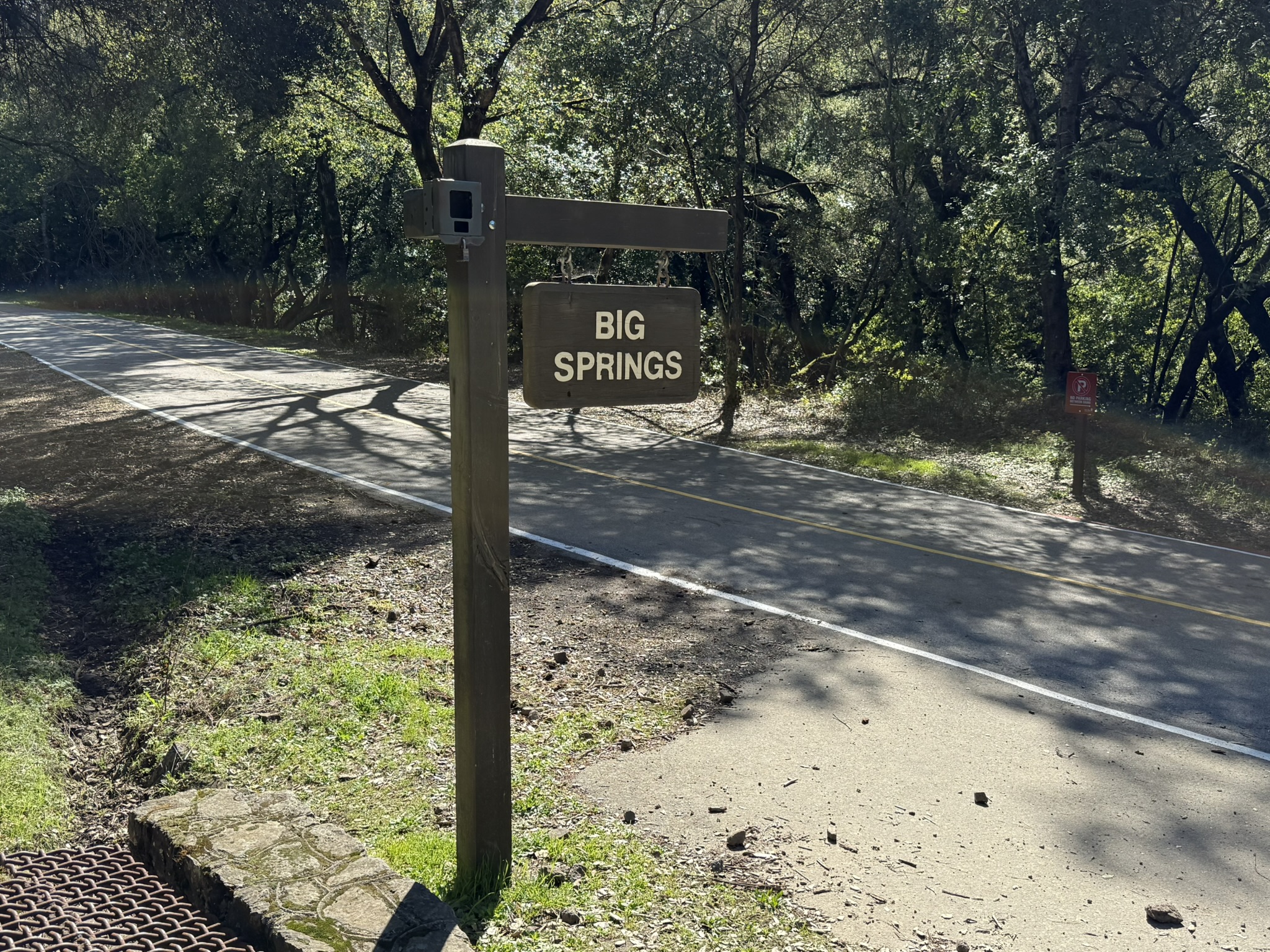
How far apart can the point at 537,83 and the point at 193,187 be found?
15.2 m

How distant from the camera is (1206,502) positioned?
14.5m

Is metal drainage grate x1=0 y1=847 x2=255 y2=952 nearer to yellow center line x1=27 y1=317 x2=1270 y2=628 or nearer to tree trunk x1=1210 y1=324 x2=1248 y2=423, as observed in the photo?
yellow center line x1=27 y1=317 x2=1270 y2=628

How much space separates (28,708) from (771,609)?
500 centimetres

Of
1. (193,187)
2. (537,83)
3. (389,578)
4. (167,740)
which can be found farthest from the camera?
(193,187)

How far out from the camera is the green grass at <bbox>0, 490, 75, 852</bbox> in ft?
15.9

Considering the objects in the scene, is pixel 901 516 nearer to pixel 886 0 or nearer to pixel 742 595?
pixel 742 595

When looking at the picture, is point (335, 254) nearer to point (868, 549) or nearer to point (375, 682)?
point (868, 549)

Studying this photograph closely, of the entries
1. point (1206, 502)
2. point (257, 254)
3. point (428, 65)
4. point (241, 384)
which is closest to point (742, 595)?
point (1206, 502)

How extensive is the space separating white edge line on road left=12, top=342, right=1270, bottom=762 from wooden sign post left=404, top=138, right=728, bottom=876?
2691 mm

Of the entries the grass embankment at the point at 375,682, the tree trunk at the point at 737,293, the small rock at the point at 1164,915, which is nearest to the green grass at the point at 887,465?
the tree trunk at the point at 737,293

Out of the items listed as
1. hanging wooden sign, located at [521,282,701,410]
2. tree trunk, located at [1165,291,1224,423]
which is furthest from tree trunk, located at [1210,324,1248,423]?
hanging wooden sign, located at [521,282,701,410]

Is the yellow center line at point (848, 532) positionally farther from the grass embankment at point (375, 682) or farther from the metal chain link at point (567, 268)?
the metal chain link at point (567, 268)

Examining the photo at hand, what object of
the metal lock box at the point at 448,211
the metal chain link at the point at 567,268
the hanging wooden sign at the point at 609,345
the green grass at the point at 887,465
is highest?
the metal lock box at the point at 448,211

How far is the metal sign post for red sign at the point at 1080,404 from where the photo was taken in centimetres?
1411
